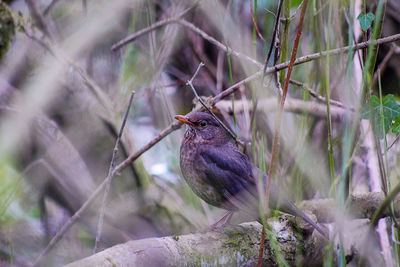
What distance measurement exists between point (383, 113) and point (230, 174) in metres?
1.18

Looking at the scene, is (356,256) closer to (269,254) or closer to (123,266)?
(269,254)

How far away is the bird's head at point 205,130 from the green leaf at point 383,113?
1.45m

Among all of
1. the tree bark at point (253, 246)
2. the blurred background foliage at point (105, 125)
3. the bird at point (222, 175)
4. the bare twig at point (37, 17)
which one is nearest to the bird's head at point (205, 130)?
the bird at point (222, 175)

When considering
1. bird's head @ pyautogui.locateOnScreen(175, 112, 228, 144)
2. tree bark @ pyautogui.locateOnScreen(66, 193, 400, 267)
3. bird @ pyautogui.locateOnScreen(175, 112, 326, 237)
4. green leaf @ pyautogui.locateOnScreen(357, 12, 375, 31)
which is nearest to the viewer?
tree bark @ pyautogui.locateOnScreen(66, 193, 400, 267)

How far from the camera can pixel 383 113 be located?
2289 mm

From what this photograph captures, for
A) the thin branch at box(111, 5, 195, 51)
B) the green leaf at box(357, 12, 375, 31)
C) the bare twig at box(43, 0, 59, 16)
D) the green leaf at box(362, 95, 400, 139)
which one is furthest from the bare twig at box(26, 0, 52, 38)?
the green leaf at box(362, 95, 400, 139)

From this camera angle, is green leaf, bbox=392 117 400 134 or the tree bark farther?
green leaf, bbox=392 117 400 134

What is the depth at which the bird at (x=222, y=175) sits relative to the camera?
297 centimetres

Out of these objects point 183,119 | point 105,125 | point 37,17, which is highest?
point 37,17

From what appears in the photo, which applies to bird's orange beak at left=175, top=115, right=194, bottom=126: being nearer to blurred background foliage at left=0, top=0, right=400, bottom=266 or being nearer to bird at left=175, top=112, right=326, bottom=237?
bird at left=175, top=112, right=326, bottom=237

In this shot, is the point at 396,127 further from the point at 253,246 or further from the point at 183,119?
the point at 183,119

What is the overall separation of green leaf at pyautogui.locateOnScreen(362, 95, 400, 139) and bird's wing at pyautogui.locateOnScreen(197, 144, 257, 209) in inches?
39.1

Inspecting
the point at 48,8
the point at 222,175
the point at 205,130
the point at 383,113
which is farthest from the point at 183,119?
the point at 48,8

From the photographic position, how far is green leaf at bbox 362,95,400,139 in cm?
223
